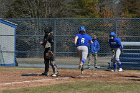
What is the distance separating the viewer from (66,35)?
27.4 meters

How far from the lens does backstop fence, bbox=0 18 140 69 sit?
85.8 feet

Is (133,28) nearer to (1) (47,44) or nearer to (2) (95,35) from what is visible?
(2) (95,35)

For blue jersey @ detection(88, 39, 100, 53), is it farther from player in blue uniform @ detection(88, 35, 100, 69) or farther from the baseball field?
the baseball field

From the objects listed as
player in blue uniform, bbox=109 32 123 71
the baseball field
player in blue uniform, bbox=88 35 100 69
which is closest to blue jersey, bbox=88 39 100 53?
player in blue uniform, bbox=88 35 100 69

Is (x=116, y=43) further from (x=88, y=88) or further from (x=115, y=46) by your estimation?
(x=88, y=88)

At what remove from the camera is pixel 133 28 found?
2638 cm

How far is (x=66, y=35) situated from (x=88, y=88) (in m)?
12.9

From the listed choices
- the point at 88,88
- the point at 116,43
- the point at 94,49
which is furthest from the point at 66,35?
the point at 88,88

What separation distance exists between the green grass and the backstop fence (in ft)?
29.1

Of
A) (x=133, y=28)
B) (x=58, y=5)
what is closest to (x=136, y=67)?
(x=133, y=28)

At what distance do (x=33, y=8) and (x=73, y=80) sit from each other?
2819cm

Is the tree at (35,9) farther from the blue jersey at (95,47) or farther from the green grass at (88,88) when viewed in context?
the green grass at (88,88)

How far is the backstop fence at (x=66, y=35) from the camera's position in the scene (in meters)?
26.1

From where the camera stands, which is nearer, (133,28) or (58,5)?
(133,28)
